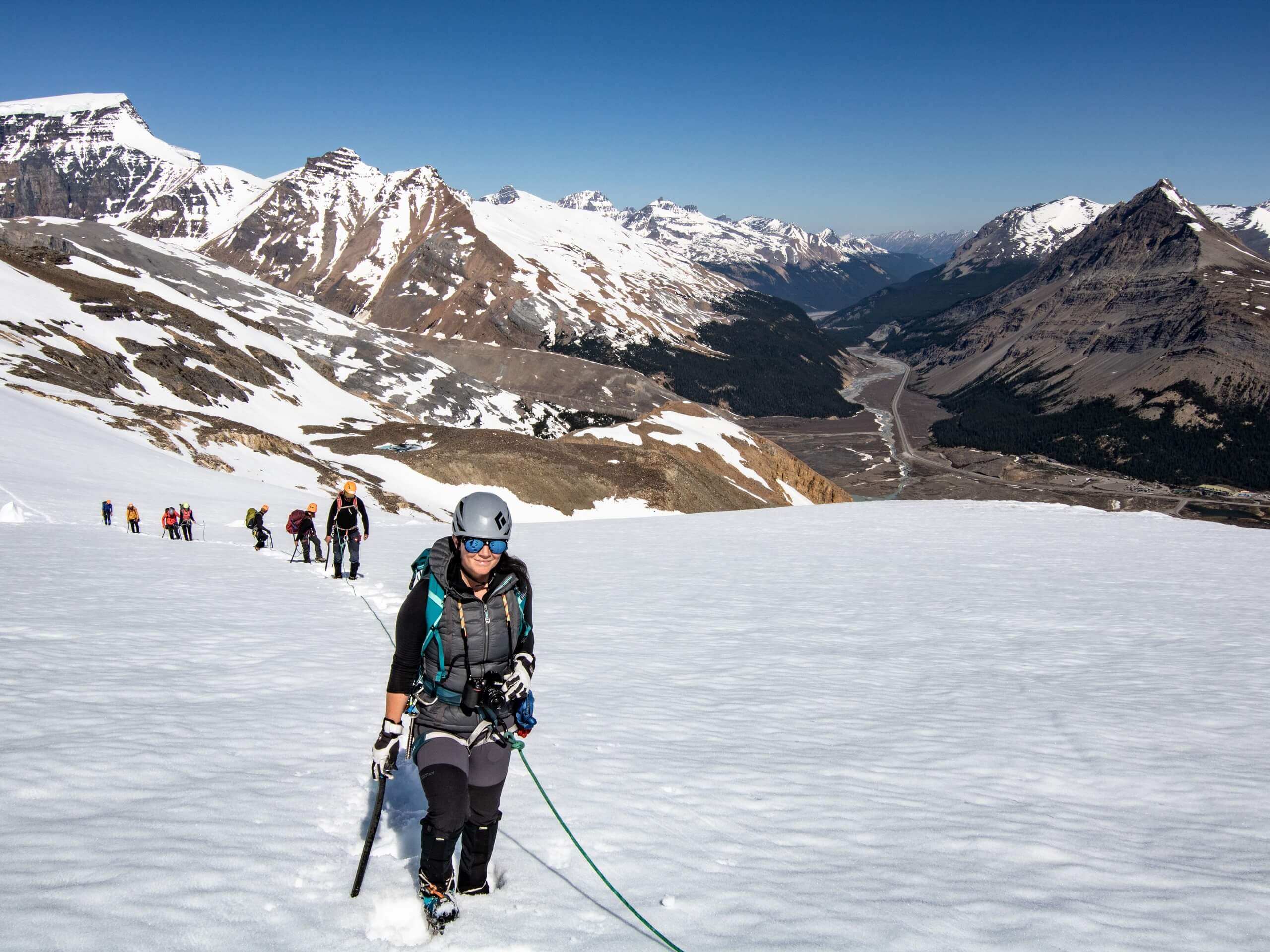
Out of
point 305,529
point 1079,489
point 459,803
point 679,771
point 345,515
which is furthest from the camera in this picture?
point 1079,489

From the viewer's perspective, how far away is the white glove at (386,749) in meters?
5.42

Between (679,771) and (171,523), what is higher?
(171,523)

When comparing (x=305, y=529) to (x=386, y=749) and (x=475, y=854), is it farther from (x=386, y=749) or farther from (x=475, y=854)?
(x=475, y=854)

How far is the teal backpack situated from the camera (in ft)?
17.7

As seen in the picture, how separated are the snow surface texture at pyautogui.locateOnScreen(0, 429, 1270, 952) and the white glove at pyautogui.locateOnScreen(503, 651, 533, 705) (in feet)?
5.32

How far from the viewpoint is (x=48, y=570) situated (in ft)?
55.2

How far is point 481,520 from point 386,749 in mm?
1841

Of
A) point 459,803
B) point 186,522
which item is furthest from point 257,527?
point 459,803

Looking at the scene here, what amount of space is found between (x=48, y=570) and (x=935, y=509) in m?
39.3

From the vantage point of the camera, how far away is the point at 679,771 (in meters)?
8.46

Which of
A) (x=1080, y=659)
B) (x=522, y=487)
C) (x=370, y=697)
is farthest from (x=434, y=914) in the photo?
(x=522, y=487)

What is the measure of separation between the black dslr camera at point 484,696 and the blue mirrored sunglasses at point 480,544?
954 mm

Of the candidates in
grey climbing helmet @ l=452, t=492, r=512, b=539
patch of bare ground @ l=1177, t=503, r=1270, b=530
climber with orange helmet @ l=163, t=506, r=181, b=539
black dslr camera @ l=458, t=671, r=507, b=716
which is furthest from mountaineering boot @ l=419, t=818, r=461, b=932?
patch of bare ground @ l=1177, t=503, r=1270, b=530

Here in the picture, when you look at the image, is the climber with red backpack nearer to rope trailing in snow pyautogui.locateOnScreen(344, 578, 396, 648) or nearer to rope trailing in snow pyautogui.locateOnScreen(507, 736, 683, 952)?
rope trailing in snow pyautogui.locateOnScreen(344, 578, 396, 648)
